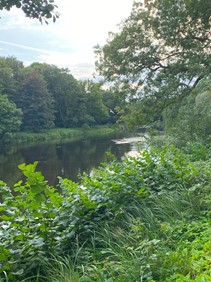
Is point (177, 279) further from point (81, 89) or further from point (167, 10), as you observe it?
point (81, 89)

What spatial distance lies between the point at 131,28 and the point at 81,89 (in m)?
55.8

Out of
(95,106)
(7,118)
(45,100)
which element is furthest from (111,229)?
(95,106)

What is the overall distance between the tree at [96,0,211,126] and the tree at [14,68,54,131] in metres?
40.6

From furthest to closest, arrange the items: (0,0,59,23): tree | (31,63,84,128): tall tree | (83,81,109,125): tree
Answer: (83,81,109,125): tree < (31,63,84,128): tall tree < (0,0,59,23): tree

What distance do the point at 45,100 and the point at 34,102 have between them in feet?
6.64

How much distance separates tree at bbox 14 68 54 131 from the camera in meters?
56.6

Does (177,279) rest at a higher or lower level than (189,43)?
lower

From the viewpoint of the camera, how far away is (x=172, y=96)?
648 inches

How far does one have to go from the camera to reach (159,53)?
15.9 m

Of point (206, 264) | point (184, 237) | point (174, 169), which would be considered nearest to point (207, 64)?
point (174, 169)

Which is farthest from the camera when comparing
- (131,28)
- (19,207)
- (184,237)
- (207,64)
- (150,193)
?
(131,28)

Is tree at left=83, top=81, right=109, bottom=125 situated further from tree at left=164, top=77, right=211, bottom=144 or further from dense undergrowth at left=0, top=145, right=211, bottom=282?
dense undergrowth at left=0, top=145, right=211, bottom=282

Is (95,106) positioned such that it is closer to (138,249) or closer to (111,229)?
(111,229)

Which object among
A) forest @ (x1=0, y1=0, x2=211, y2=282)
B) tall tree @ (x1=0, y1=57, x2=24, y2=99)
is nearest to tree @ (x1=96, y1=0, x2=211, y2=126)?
forest @ (x1=0, y1=0, x2=211, y2=282)
